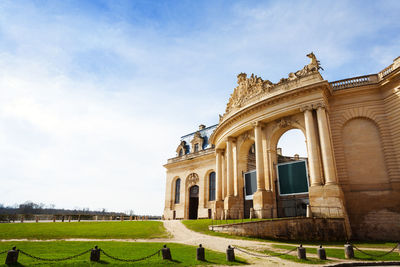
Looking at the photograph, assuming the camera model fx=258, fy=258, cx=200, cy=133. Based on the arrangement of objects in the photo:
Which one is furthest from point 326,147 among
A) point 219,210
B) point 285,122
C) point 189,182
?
point 189,182

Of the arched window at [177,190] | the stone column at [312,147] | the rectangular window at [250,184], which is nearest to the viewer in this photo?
the stone column at [312,147]

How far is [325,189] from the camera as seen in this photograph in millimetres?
23281

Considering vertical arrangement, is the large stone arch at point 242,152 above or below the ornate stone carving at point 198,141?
below

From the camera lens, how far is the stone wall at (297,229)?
20.3 metres

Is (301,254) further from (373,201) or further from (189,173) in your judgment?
(189,173)

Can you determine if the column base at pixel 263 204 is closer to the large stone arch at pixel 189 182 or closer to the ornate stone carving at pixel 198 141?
the large stone arch at pixel 189 182

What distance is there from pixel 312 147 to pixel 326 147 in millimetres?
1282

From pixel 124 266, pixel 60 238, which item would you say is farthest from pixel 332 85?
pixel 60 238

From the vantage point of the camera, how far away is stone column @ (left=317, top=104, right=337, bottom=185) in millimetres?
23906

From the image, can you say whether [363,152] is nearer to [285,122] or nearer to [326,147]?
[326,147]

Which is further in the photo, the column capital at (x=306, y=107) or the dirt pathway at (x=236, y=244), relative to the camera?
the column capital at (x=306, y=107)

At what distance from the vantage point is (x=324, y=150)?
2484 centimetres

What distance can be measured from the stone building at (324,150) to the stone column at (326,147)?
0.28ft

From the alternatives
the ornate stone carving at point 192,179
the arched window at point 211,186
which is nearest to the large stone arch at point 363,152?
the arched window at point 211,186
